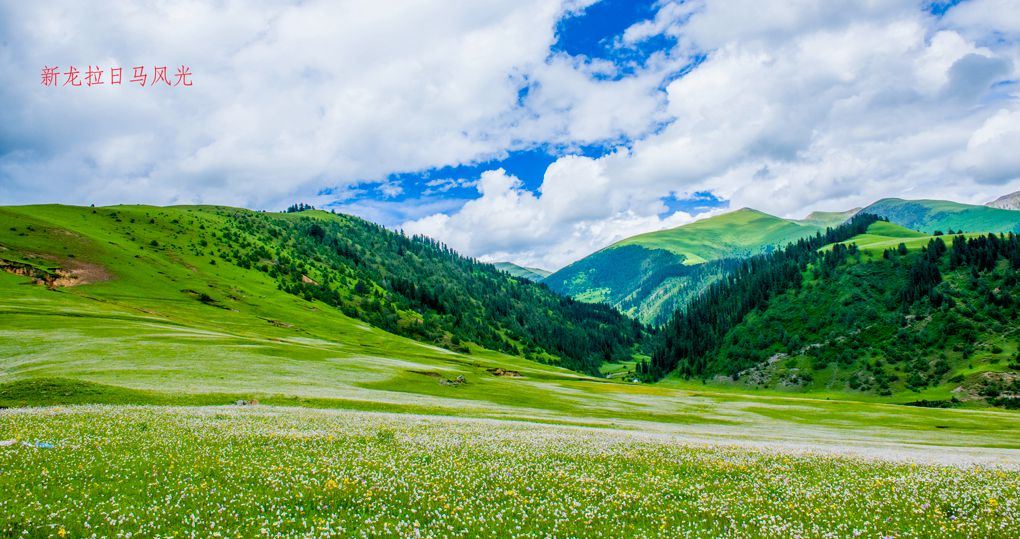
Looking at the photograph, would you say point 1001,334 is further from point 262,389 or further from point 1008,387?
point 262,389

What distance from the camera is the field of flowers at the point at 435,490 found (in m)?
11.6

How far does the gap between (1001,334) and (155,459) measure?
254775 mm

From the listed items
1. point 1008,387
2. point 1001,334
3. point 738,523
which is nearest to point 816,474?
point 738,523

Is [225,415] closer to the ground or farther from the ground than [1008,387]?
farther from the ground

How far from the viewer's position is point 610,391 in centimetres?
9800

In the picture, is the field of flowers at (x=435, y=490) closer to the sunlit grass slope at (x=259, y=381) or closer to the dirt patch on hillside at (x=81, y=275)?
the sunlit grass slope at (x=259, y=381)

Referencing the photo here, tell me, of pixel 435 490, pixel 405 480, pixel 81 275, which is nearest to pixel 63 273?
pixel 81 275

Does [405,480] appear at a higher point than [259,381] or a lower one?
higher

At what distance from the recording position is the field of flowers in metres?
11.6

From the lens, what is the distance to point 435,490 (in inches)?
577

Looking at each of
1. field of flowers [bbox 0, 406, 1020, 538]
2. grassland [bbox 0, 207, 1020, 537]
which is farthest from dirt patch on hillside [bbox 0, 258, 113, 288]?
field of flowers [bbox 0, 406, 1020, 538]

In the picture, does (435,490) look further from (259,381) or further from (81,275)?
(81,275)

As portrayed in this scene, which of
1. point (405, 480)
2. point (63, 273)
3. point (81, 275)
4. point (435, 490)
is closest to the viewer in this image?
point (435, 490)

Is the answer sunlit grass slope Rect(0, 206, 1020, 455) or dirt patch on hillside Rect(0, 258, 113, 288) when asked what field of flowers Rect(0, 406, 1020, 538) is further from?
dirt patch on hillside Rect(0, 258, 113, 288)
